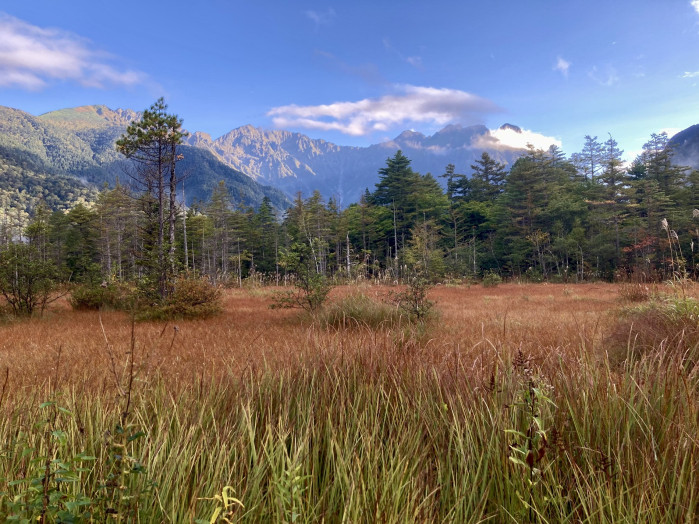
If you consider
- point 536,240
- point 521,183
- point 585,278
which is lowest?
point 585,278

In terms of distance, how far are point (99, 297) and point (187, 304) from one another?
15.3 feet

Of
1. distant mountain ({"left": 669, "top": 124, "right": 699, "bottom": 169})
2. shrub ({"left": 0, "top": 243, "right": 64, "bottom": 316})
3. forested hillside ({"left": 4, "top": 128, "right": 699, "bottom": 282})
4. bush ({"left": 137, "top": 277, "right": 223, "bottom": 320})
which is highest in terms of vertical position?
distant mountain ({"left": 669, "top": 124, "right": 699, "bottom": 169})

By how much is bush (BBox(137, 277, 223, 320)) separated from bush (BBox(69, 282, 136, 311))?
8.91ft

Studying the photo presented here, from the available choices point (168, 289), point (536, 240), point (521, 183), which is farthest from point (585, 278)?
point (168, 289)

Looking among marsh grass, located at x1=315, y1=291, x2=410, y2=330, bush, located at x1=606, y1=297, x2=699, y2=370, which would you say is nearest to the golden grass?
bush, located at x1=606, y1=297, x2=699, y2=370

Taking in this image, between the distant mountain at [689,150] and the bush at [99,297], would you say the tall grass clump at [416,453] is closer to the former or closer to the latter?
the bush at [99,297]

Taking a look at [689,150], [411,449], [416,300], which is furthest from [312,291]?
[689,150]

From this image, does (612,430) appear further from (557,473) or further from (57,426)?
(57,426)

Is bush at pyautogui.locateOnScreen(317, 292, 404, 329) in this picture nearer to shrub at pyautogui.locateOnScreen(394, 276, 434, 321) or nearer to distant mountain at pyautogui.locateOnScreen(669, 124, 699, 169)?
shrub at pyautogui.locateOnScreen(394, 276, 434, 321)

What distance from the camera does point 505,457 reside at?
1.55 metres

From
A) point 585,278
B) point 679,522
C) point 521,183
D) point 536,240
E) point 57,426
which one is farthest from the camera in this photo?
point 521,183

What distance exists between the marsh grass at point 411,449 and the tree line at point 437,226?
618cm

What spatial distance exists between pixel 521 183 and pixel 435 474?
42771 mm

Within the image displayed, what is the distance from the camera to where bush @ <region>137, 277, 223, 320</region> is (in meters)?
10.4
